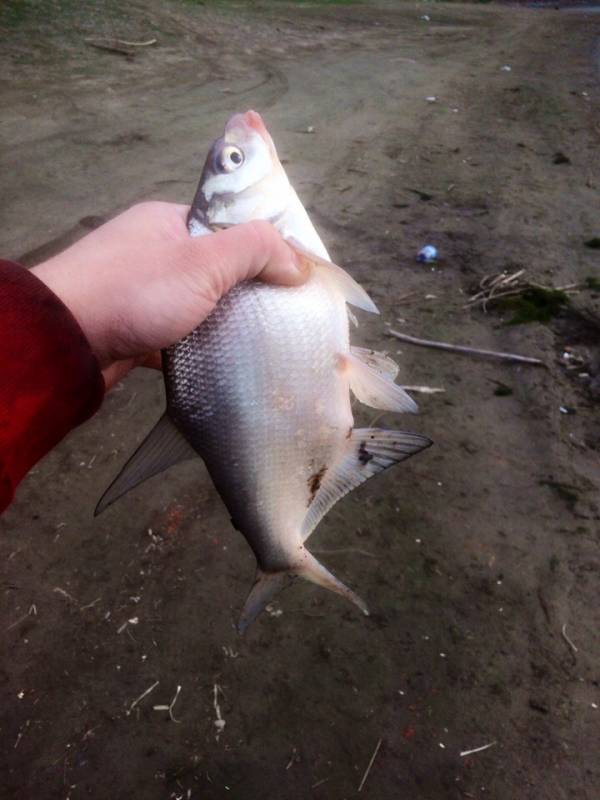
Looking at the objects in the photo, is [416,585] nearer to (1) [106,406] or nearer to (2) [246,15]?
(1) [106,406]

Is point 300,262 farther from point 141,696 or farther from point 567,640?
point 567,640

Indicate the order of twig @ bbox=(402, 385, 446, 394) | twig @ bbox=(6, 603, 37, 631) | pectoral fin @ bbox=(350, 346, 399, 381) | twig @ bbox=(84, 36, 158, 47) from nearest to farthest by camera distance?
pectoral fin @ bbox=(350, 346, 399, 381), twig @ bbox=(6, 603, 37, 631), twig @ bbox=(402, 385, 446, 394), twig @ bbox=(84, 36, 158, 47)

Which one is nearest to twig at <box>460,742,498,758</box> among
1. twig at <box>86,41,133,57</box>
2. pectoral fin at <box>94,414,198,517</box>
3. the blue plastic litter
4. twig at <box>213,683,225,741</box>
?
twig at <box>213,683,225,741</box>

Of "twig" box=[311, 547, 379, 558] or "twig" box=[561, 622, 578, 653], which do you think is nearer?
"twig" box=[561, 622, 578, 653]

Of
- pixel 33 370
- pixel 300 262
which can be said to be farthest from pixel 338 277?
pixel 33 370

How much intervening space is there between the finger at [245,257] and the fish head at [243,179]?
0.10 metres

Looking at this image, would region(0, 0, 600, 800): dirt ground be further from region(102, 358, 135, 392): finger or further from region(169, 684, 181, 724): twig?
region(102, 358, 135, 392): finger

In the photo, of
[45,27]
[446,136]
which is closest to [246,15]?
[45,27]

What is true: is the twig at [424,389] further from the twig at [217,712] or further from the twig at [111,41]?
the twig at [111,41]

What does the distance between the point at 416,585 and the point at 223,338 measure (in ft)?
5.99

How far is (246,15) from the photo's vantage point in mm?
17219

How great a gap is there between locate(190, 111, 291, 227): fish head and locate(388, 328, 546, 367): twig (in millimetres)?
2989

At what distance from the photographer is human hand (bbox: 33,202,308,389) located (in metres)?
2.16

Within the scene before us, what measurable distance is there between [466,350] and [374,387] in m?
2.94
